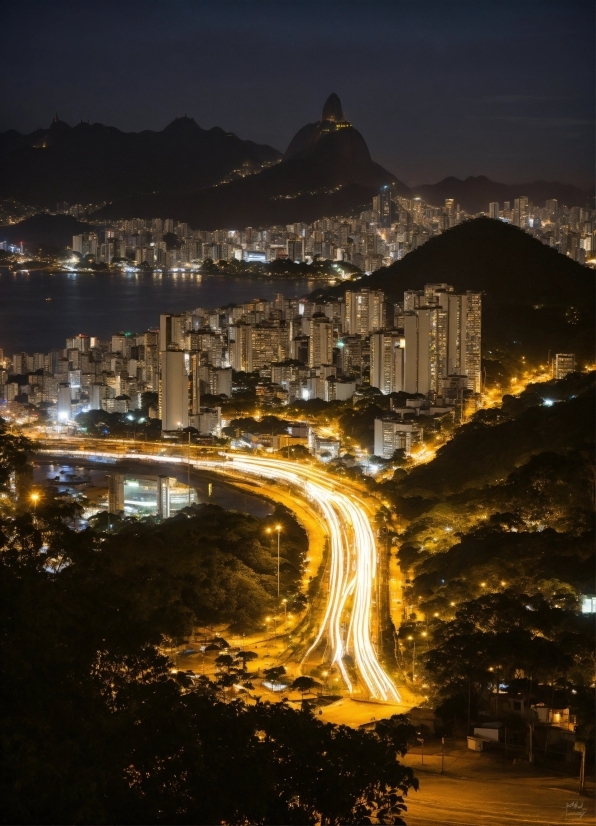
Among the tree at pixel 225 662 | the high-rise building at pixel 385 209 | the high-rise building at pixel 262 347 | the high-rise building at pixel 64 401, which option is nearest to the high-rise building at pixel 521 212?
the high-rise building at pixel 385 209

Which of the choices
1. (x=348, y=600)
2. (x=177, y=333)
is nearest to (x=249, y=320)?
(x=177, y=333)

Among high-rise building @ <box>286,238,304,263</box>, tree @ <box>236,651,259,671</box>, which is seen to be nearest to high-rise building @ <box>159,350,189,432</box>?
tree @ <box>236,651,259,671</box>

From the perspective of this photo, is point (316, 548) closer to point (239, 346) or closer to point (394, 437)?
point (394, 437)

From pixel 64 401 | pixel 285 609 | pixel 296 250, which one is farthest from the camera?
pixel 296 250

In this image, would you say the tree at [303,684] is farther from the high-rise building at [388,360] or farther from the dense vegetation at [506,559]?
the high-rise building at [388,360]

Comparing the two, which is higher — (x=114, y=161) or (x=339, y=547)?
(x=114, y=161)

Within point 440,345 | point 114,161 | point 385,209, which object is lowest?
point 440,345

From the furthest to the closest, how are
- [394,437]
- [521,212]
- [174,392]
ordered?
[521,212]
[174,392]
[394,437]

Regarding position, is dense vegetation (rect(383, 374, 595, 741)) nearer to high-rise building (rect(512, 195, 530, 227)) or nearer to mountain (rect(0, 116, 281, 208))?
high-rise building (rect(512, 195, 530, 227))

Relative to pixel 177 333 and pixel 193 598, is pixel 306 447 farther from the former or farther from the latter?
pixel 193 598

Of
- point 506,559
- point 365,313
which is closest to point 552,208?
point 365,313
